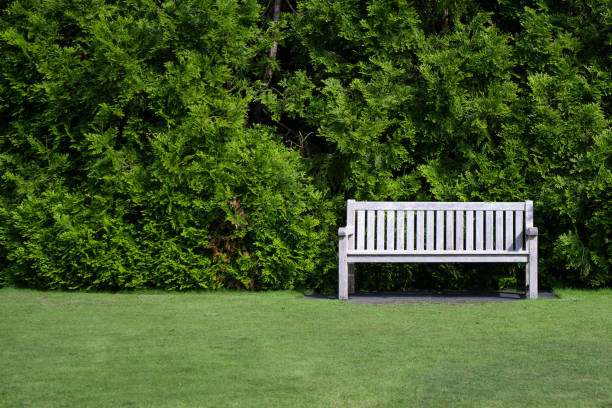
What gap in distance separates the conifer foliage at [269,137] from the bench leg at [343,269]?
623 mm

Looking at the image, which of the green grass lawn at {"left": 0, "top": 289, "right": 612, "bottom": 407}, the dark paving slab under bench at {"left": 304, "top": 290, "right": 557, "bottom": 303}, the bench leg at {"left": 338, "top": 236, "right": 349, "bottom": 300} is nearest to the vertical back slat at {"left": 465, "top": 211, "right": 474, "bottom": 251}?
the dark paving slab under bench at {"left": 304, "top": 290, "right": 557, "bottom": 303}

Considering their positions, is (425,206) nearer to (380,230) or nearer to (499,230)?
(380,230)

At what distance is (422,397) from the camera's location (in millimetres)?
Result: 3811

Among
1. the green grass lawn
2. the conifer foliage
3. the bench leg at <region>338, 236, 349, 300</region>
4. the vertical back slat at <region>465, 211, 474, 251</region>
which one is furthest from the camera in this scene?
the conifer foliage

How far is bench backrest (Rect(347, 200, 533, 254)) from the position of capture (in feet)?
25.0

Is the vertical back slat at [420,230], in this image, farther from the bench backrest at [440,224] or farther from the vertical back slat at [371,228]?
the vertical back slat at [371,228]

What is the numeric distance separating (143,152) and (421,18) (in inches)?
142

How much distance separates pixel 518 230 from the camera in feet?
25.0

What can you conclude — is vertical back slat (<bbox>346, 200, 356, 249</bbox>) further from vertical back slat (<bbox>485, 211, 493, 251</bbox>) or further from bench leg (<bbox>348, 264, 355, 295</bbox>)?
vertical back slat (<bbox>485, 211, 493, 251</bbox>)

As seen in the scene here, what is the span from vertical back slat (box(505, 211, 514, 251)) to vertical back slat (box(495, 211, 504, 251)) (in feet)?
0.17

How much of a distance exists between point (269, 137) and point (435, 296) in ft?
8.44

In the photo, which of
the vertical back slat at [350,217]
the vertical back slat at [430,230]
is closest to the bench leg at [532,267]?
the vertical back slat at [430,230]

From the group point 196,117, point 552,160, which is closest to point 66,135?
point 196,117

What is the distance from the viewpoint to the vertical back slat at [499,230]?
25.0 ft
